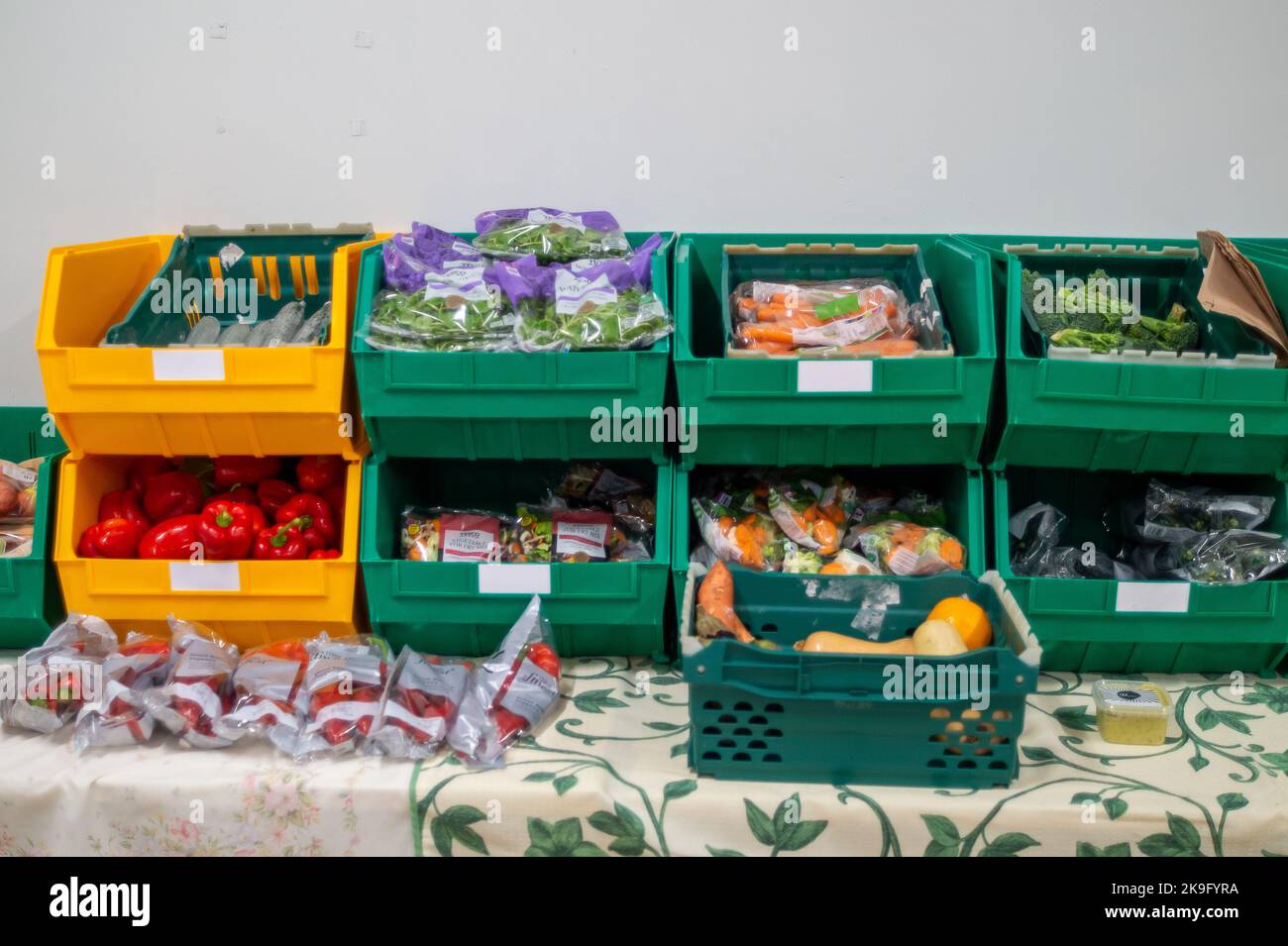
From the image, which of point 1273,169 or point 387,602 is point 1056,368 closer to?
point 1273,169

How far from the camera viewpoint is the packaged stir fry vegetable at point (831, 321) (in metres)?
2.18

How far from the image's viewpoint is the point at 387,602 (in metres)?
2.24

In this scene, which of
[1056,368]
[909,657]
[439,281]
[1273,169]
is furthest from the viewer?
[1273,169]

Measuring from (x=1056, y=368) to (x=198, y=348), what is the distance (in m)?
1.65

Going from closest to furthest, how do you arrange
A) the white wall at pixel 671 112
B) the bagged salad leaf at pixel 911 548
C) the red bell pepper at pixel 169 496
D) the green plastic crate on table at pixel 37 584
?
the bagged salad leaf at pixel 911 548, the green plastic crate on table at pixel 37 584, the red bell pepper at pixel 169 496, the white wall at pixel 671 112

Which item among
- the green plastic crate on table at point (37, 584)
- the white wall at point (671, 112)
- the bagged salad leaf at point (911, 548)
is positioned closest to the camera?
the bagged salad leaf at point (911, 548)

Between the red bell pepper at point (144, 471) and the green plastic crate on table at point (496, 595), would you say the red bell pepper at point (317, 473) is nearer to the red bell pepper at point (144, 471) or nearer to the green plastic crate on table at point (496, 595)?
Answer: the green plastic crate on table at point (496, 595)

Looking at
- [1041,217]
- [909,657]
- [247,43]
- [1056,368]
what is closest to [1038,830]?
[909,657]

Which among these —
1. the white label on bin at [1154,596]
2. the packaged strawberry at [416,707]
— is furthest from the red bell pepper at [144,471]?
the white label on bin at [1154,596]

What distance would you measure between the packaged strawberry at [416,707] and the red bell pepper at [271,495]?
494mm

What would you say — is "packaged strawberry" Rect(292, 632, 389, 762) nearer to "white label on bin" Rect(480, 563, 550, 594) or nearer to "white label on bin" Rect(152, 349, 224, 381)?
"white label on bin" Rect(480, 563, 550, 594)

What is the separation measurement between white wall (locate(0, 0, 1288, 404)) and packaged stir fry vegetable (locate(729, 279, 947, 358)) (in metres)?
0.35

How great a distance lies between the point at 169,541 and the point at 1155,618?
2.01 meters

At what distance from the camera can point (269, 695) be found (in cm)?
203
